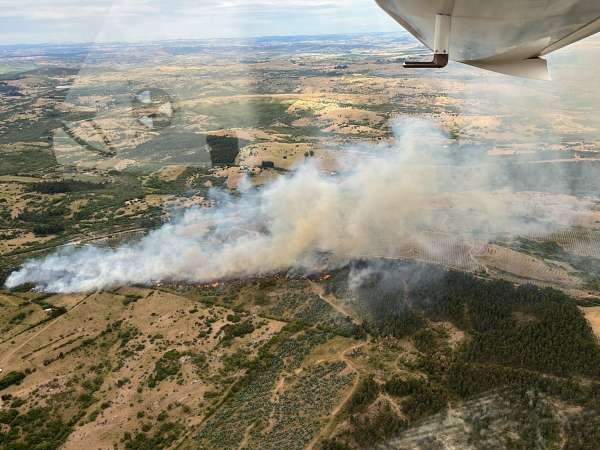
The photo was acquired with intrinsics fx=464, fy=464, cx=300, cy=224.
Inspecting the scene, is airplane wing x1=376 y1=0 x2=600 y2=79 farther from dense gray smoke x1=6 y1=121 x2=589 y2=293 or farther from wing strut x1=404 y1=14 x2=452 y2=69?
dense gray smoke x1=6 y1=121 x2=589 y2=293

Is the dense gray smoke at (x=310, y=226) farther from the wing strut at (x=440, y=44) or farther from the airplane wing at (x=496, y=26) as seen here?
the wing strut at (x=440, y=44)

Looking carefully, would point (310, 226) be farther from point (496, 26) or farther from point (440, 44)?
point (496, 26)

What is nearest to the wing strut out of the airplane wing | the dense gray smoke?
the airplane wing

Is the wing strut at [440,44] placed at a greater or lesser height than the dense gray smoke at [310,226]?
greater

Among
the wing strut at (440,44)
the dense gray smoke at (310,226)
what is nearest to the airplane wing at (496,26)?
the wing strut at (440,44)

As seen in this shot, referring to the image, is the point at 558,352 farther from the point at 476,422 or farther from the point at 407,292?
the point at 407,292

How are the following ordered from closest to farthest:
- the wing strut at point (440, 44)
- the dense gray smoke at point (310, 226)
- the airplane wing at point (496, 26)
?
the airplane wing at point (496, 26) < the wing strut at point (440, 44) < the dense gray smoke at point (310, 226)
